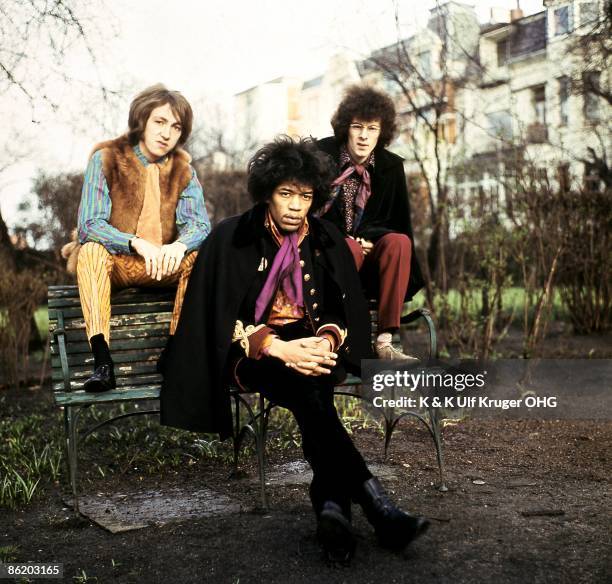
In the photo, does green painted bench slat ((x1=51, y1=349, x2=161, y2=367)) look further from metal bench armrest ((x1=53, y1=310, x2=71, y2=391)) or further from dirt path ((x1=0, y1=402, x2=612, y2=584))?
dirt path ((x1=0, y1=402, x2=612, y2=584))

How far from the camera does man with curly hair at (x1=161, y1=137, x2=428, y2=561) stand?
3.67 m

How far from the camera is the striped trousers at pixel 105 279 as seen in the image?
4062 mm

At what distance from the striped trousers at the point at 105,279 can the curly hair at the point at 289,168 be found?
74 centimetres

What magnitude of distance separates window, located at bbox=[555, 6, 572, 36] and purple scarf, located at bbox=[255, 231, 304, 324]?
18.3ft

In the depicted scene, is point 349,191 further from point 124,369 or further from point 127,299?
point 124,369

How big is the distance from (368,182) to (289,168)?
1253 mm

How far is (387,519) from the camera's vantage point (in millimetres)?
3115

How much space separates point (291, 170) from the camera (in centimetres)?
377

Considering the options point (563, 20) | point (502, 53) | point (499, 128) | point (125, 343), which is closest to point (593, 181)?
point (499, 128)

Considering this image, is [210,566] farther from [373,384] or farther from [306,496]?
[373,384]

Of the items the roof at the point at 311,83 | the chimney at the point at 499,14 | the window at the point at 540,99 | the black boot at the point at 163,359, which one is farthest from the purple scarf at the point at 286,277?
the window at the point at 540,99

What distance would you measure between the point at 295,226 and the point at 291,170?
27 cm

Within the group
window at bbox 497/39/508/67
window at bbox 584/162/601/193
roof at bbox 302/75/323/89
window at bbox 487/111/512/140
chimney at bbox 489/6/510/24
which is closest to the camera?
chimney at bbox 489/6/510/24

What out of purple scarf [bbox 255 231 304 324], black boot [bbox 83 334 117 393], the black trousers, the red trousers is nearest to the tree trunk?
black boot [bbox 83 334 117 393]
